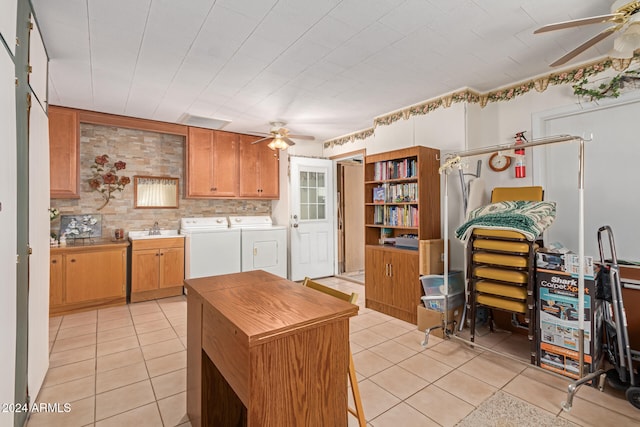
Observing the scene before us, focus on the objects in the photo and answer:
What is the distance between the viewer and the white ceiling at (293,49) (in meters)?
2.07

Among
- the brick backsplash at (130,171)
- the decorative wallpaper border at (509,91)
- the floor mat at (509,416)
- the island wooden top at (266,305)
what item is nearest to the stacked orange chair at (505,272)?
the floor mat at (509,416)

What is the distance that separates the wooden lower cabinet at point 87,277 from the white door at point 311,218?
8.37ft

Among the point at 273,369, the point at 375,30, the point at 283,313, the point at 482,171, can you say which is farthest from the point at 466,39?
the point at 273,369

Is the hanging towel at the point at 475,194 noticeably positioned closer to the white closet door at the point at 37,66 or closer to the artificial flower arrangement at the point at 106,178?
the white closet door at the point at 37,66

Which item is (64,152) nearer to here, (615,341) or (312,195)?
(312,195)

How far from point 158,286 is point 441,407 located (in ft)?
12.9

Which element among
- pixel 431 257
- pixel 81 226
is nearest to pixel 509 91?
pixel 431 257

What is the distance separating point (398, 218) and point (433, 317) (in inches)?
49.3

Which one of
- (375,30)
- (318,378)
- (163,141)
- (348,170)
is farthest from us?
(348,170)

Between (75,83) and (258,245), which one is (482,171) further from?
(75,83)

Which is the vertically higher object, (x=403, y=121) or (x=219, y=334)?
(x=403, y=121)

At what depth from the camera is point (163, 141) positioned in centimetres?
487

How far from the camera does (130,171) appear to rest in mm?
4602

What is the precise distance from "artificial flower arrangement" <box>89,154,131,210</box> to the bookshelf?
3.54 meters
